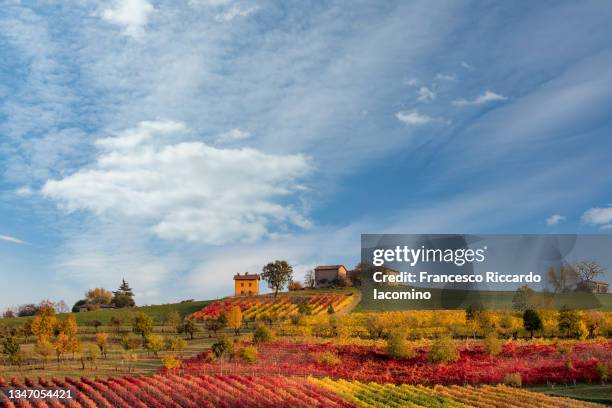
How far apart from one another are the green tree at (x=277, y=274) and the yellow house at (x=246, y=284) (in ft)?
34.7

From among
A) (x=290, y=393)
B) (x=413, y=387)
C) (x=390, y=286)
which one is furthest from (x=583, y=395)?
(x=390, y=286)

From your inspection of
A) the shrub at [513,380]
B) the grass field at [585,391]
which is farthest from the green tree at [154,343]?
the grass field at [585,391]

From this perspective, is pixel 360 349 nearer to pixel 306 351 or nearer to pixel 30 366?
pixel 306 351

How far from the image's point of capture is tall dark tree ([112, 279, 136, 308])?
126688mm

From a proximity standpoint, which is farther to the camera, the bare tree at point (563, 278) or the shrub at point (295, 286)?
the shrub at point (295, 286)

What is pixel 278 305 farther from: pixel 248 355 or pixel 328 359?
pixel 328 359

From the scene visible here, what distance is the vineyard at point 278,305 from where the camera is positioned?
85250 millimetres

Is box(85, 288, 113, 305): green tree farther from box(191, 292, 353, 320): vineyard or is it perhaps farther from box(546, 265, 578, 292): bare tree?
box(546, 265, 578, 292): bare tree

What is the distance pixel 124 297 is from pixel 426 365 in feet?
317

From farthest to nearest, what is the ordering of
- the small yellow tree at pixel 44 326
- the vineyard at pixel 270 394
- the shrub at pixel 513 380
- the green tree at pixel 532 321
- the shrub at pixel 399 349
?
the small yellow tree at pixel 44 326, the green tree at pixel 532 321, the shrub at pixel 399 349, the shrub at pixel 513 380, the vineyard at pixel 270 394

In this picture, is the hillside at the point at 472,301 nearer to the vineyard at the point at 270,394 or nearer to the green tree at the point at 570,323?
the green tree at the point at 570,323

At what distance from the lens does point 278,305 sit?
301ft

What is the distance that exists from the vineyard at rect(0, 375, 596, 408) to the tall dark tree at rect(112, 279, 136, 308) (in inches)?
3536

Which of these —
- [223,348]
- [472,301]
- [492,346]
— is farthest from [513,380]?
[472,301]
